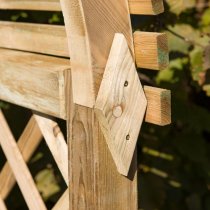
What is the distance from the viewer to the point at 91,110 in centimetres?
144

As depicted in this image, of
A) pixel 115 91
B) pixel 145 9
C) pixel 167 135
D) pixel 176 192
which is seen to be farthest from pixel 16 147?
pixel 176 192

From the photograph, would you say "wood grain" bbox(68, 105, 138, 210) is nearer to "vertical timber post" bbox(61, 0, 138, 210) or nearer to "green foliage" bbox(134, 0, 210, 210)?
"vertical timber post" bbox(61, 0, 138, 210)

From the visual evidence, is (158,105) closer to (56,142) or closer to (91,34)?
(91,34)

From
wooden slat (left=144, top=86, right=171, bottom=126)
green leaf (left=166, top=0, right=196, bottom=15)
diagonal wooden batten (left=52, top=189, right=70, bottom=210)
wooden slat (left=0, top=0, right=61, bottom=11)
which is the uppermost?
wooden slat (left=0, top=0, right=61, bottom=11)

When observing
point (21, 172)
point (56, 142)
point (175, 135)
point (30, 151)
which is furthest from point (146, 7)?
point (175, 135)

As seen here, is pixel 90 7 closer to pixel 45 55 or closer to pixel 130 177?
pixel 45 55

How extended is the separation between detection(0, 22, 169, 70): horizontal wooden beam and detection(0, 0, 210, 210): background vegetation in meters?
0.91

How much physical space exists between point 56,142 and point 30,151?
0.40m

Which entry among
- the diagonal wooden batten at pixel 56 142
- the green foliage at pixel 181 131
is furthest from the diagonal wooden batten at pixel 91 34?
the green foliage at pixel 181 131

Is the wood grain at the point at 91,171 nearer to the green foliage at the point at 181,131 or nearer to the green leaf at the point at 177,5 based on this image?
the green foliage at the point at 181,131


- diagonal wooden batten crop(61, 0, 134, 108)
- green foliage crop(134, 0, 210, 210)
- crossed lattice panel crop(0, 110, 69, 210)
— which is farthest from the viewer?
green foliage crop(134, 0, 210, 210)

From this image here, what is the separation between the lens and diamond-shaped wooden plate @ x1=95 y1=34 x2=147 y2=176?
4.54 ft

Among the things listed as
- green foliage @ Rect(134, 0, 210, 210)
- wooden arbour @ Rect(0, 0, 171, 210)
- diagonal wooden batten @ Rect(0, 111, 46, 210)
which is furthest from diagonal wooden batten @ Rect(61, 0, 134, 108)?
green foliage @ Rect(134, 0, 210, 210)

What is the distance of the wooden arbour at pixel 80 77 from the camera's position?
1.38 metres
